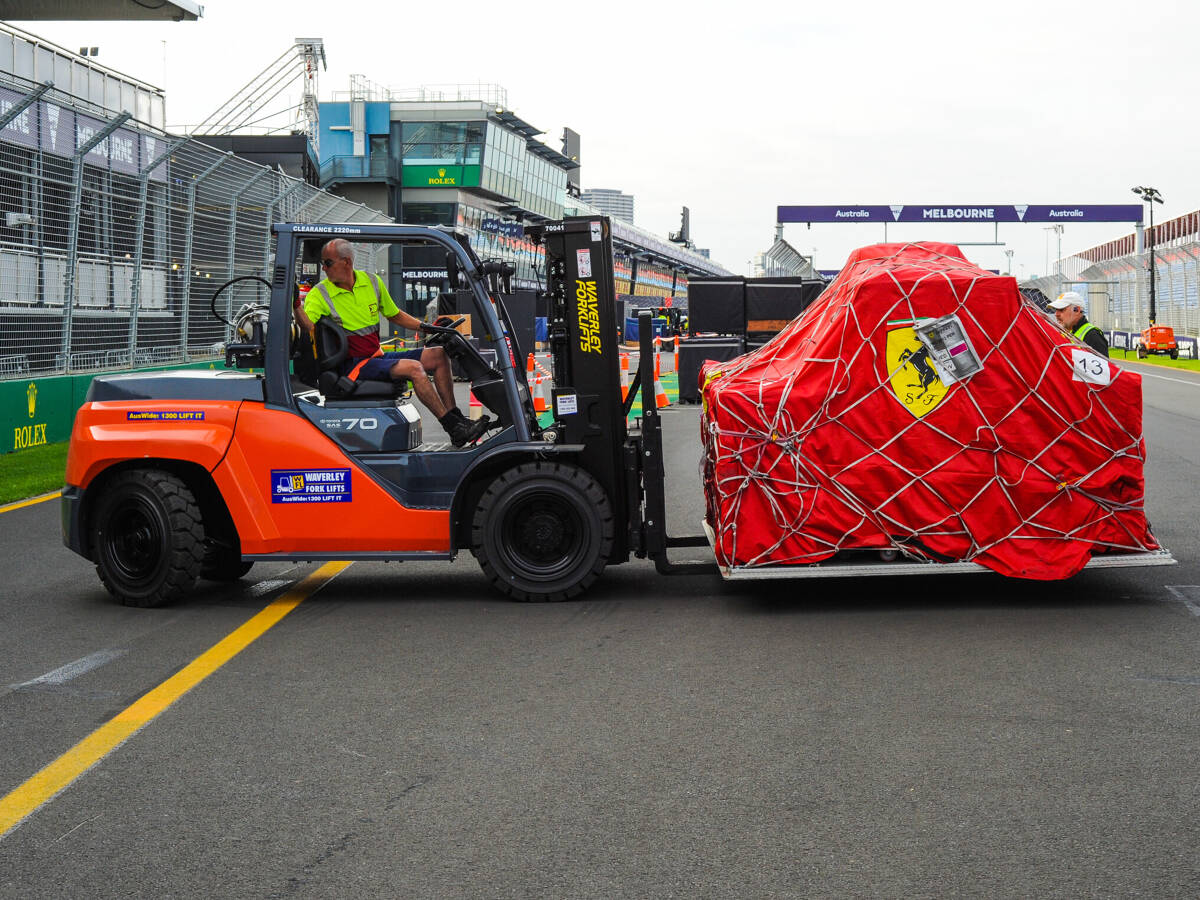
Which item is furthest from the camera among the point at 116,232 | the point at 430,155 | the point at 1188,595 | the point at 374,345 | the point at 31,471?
the point at 430,155

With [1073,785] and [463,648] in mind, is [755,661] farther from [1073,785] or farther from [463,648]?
[1073,785]

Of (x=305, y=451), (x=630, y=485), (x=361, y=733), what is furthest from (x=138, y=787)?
(x=630, y=485)

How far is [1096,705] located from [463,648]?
3011 millimetres

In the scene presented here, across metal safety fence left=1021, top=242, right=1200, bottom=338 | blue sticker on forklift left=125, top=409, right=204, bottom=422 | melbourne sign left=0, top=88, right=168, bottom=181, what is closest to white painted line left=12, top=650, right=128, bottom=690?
blue sticker on forklift left=125, top=409, right=204, bottom=422

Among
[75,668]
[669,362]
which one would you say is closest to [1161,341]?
[669,362]

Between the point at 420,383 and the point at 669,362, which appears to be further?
the point at 669,362

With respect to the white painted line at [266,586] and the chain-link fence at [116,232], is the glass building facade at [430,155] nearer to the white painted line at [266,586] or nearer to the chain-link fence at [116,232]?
the chain-link fence at [116,232]

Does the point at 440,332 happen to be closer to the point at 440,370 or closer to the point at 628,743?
the point at 440,370

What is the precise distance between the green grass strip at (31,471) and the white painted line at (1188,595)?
33.5 feet

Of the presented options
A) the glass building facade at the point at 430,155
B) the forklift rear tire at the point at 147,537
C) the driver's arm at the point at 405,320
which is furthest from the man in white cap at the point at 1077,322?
the glass building facade at the point at 430,155

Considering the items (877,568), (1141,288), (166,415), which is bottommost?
(877,568)

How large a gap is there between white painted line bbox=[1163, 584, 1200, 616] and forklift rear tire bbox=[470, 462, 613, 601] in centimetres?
326

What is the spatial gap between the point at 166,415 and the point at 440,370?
1640 mm

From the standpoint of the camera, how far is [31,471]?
1541 centimetres
